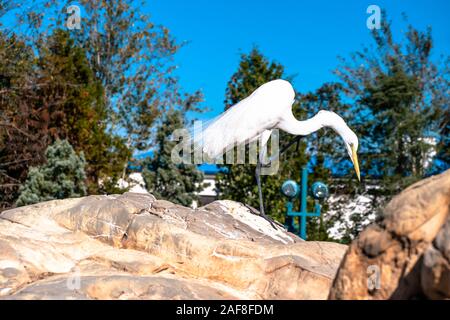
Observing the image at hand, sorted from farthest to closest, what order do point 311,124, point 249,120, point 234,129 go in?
point 311,124
point 234,129
point 249,120

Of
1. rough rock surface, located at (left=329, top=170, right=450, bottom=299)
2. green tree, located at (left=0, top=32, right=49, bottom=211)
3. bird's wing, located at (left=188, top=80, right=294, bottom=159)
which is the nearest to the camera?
rough rock surface, located at (left=329, top=170, right=450, bottom=299)

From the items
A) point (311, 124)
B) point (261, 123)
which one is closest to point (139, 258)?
point (261, 123)

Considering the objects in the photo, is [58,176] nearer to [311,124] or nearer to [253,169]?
[253,169]

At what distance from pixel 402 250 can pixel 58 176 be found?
33.9ft

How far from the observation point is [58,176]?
44.4 ft

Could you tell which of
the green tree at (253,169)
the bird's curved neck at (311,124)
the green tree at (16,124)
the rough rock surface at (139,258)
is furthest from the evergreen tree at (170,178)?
the rough rock surface at (139,258)

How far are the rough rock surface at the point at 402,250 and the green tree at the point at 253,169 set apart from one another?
30.2 feet

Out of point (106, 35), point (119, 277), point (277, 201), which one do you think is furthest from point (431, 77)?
point (119, 277)

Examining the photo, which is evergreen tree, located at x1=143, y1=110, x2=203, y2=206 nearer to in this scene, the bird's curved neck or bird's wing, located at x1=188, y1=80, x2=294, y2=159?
bird's wing, located at x1=188, y1=80, x2=294, y2=159

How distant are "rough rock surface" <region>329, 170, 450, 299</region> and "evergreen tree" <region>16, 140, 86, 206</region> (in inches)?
380

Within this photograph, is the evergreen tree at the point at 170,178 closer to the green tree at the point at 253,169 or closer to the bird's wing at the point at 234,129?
the green tree at the point at 253,169

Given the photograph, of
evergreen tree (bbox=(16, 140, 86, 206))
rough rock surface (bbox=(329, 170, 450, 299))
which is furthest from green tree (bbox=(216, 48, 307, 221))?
rough rock surface (bbox=(329, 170, 450, 299))

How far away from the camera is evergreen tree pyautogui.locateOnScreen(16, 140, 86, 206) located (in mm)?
13328
